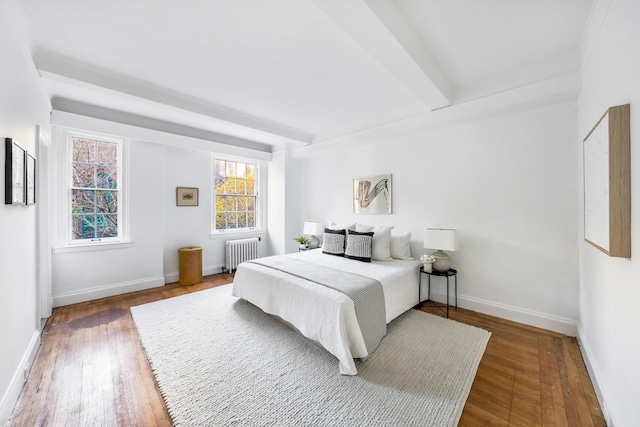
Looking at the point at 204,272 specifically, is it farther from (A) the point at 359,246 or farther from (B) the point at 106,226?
(A) the point at 359,246

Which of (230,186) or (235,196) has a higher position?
(230,186)

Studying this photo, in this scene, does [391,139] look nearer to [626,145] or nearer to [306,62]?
[306,62]

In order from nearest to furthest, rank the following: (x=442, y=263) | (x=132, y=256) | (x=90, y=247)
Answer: (x=442, y=263) < (x=90, y=247) < (x=132, y=256)

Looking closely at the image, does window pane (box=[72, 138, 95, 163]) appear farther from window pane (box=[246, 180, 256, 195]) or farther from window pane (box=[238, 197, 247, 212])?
window pane (box=[246, 180, 256, 195])

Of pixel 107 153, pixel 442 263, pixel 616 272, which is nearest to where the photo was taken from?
pixel 616 272

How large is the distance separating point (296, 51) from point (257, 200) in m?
3.83

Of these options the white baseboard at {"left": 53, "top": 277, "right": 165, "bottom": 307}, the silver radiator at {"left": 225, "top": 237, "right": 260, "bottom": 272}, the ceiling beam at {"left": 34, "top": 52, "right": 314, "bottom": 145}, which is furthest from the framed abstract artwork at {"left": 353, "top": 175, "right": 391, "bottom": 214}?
the white baseboard at {"left": 53, "top": 277, "right": 165, "bottom": 307}

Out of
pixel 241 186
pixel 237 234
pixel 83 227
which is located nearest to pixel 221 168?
pixel 241 186

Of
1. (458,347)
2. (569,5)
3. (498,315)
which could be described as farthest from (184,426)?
(569,5)

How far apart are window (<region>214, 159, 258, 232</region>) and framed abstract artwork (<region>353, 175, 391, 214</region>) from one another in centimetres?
242

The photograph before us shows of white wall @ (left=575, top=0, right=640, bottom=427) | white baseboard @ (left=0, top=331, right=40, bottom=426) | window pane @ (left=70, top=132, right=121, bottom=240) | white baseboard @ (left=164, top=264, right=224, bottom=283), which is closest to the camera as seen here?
white wall @ (left=575, top=0, right=640, bottom=427)

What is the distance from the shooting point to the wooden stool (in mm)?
4266

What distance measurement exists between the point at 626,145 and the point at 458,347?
1914 millimetres

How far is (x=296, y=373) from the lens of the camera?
200cm
